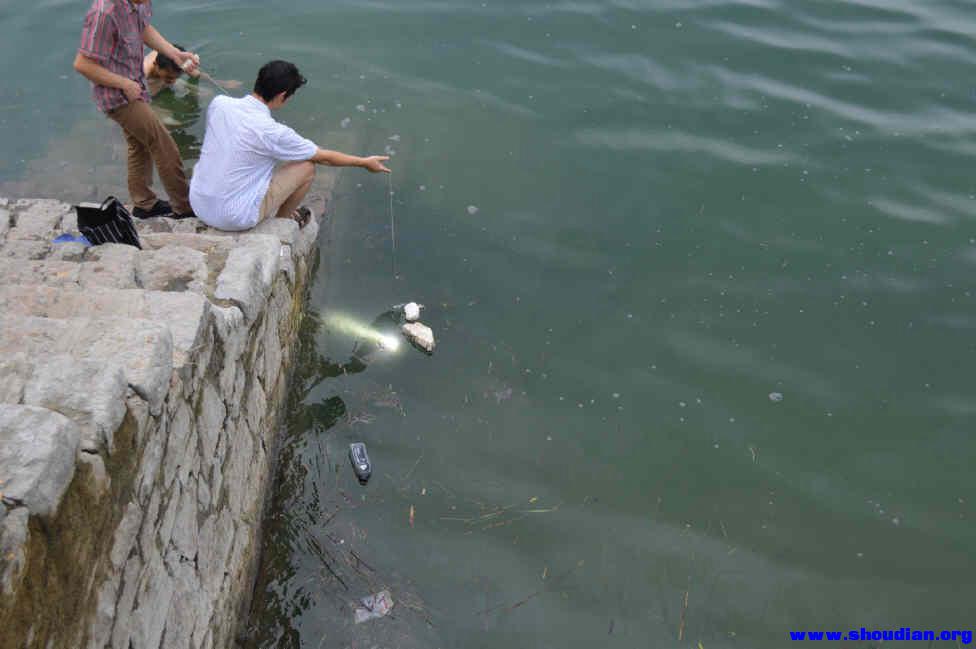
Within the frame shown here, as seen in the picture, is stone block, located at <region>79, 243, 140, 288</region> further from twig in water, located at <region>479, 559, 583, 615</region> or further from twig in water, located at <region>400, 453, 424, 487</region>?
twig in water, located at <region>479, 559, 583, 615</region>

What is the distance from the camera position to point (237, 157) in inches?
218

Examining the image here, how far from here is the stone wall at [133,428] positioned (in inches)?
97.8

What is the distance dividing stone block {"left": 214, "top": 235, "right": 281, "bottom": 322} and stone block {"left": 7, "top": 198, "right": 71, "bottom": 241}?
1.19 m

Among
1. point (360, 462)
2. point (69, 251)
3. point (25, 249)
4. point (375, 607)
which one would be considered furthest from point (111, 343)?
point (360, 462)

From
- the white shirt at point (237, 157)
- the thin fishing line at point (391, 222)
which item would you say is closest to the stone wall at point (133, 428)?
the white shirt at point (237, 157)

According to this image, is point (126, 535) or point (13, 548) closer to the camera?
point (13, 548)

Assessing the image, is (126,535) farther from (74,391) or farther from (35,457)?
(35,457)

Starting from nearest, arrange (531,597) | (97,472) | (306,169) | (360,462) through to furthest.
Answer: (97,472)
(531,597)
(360,462)
(306,169)

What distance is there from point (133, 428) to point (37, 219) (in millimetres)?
2933

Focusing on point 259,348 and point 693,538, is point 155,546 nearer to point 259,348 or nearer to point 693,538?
point 259,348

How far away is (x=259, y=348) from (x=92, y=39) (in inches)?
99.1

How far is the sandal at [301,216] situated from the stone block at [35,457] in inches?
159

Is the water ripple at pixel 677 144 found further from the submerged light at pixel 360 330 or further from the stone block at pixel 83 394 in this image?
the stone block at pixel 83 394

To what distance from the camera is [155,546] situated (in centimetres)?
334
